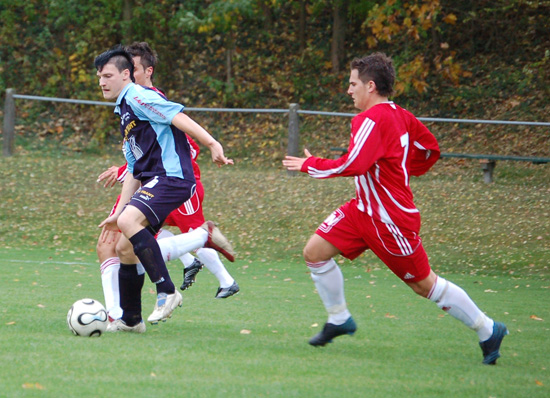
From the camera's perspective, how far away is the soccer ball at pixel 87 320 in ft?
17.4

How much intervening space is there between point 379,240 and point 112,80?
209 cm

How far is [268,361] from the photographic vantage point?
15.6ft

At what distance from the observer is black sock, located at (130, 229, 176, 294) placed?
5348 millimetres

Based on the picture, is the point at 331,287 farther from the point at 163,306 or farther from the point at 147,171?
the point at 147,171

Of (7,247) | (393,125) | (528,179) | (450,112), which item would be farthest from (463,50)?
(393,125)

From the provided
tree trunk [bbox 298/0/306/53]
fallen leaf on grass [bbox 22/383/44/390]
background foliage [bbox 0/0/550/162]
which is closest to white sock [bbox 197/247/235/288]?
fallen leaf on grass [bbox 22/383/44/390]

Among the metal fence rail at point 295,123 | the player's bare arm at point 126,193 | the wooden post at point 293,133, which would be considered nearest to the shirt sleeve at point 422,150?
the player's bare arm at point 126,193

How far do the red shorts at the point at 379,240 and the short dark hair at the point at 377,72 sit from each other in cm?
75

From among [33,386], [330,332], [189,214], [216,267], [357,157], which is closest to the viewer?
[33,386]

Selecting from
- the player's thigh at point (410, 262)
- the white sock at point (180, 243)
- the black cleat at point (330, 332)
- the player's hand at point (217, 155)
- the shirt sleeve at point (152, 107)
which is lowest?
the black cleat at point (330, 332)

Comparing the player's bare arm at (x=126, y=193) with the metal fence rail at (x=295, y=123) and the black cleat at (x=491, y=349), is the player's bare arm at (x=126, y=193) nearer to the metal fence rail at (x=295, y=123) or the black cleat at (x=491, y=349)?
the black cleat at (x=491, y=349)

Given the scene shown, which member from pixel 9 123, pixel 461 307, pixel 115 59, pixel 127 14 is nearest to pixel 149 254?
pixel 115 59

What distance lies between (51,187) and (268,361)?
10.6 meters

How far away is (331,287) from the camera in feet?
17.3
